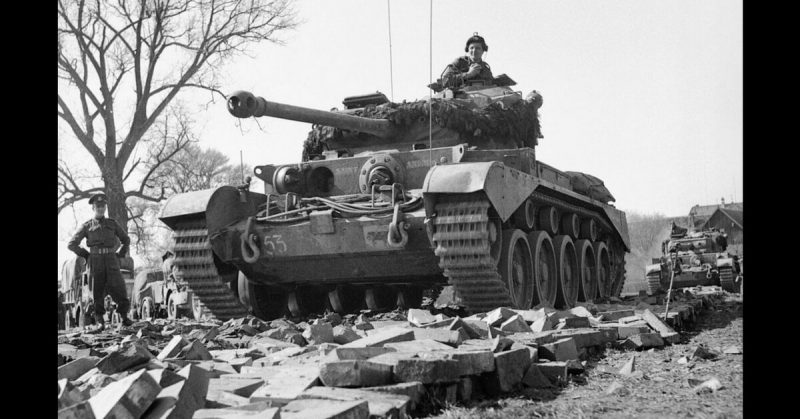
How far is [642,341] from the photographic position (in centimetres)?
641

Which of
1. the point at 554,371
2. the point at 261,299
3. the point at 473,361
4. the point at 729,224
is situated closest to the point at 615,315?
the point at 554,371

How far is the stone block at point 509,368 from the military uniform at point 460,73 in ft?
26.4

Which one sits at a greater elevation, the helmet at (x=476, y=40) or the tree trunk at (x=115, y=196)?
the helmet at (x=476, y=40)

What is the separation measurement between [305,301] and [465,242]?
3.52 m

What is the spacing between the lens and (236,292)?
1001cm

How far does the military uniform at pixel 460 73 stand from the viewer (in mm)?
12289

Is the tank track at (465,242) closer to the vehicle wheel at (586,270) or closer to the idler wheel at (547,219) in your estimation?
the idler wheel at (547,219)

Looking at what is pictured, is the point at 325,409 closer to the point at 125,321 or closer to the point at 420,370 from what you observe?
the point at 420,370

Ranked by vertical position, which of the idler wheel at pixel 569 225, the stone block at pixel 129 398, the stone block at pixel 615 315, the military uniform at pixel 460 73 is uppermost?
the military uniform at pixel 460 73

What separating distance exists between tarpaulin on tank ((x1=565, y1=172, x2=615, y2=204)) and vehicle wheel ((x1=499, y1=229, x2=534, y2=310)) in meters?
2.91

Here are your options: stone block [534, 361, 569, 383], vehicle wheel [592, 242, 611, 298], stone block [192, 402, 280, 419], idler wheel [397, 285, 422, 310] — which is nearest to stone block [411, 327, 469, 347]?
stone block [534, 361, 569, 383]

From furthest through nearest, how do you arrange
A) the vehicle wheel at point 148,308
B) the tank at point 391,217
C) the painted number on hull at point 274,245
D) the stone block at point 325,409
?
the vehicle wheel at point 148,308 → the painted number on hull at point 274,245 → the tank at point 391,217 → the stone block at point 325,409

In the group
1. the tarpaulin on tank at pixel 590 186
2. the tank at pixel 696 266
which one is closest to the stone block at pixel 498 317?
the tarpaulin on tank at pixel 590 186
